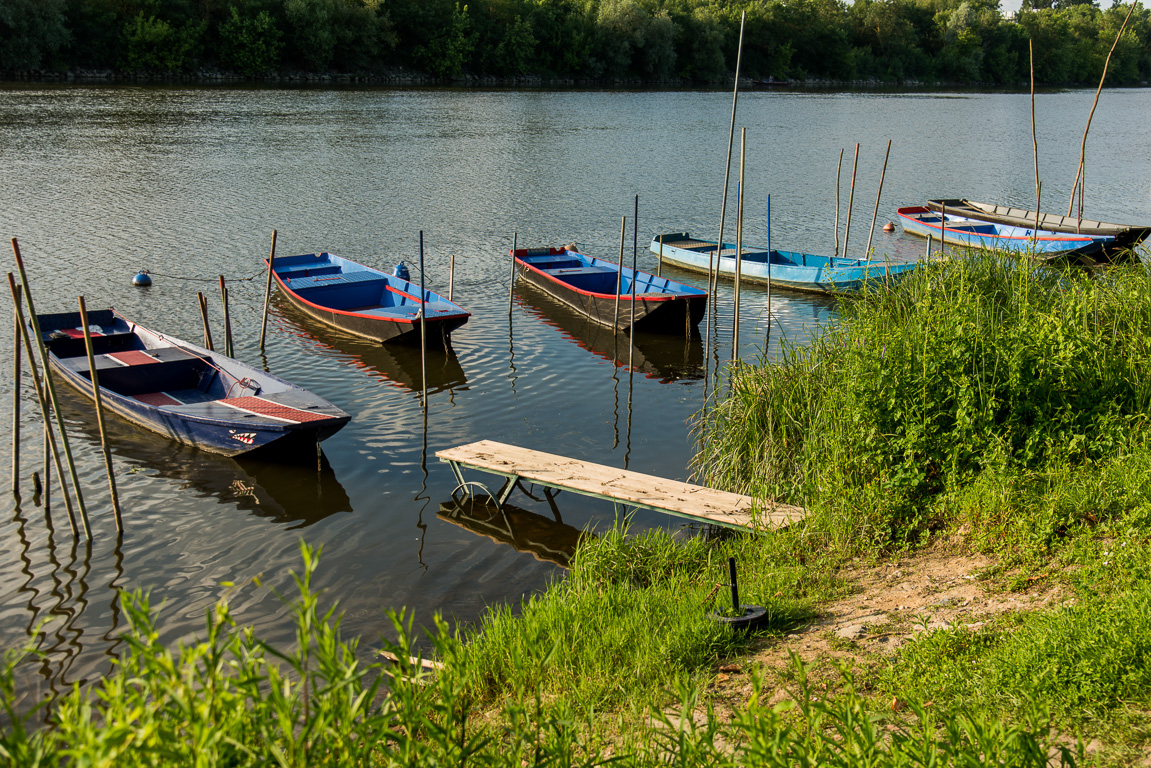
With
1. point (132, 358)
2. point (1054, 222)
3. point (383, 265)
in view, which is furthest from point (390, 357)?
point (1054, 222)

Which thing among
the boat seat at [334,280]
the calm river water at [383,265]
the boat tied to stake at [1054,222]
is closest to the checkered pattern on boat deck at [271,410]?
the calm river water at [383,265]

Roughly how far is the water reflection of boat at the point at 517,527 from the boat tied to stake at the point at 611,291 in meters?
6.08

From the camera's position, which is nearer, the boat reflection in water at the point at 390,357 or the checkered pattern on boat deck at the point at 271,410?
the checkered pattern on boat deck at the point at 271,410

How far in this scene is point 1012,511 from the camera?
24.3ft

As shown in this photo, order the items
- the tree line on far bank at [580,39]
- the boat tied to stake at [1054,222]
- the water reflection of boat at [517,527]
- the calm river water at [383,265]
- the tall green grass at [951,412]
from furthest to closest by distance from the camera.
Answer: the tree line on far bank at [580,39] → the boat tied to stake at [1054,222] → the water reflection of boat at [517,527] → the calm river water at [383,265] → the tall green grass at [951,412]

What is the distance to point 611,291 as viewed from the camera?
21.3m

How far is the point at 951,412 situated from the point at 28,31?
6660 centimetres

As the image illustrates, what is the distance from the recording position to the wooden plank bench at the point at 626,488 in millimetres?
8844

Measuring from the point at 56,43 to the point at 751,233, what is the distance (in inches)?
2052

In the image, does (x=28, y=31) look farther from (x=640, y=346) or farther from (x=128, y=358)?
(x=640, y=346)

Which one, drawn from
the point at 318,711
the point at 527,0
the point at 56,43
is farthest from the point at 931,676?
the point at 527,0

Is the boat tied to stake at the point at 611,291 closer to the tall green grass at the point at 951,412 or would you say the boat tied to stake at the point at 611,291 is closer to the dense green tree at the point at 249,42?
the tall green grass at the point at 951,412

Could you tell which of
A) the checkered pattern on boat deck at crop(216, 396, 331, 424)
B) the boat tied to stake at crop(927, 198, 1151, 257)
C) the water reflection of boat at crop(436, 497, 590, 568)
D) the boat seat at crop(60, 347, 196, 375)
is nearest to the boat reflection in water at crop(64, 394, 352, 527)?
the checkered pattern on boat deck at crop(216, 396, 331, 424)

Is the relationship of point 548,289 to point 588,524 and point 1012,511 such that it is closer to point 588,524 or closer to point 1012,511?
point 588,524
